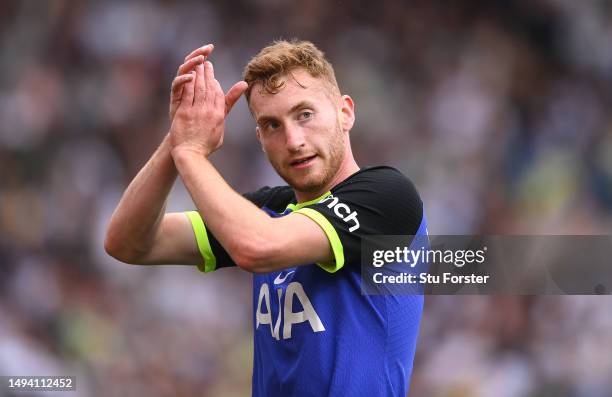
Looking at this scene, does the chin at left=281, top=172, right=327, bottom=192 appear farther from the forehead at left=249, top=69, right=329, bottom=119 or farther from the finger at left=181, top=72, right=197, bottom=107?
the finger at left=181, top=72, right=197, bottom=107

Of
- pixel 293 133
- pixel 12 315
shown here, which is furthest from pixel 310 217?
pixel 12 315

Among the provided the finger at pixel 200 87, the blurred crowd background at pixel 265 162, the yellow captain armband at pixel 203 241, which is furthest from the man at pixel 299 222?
the blurred crowd background at pixel 265 162

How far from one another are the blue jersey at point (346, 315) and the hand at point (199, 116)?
39 cm

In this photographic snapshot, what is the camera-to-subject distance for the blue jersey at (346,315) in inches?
110

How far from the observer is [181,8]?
708cm

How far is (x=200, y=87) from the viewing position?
2.84 metres

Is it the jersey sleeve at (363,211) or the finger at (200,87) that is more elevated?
the finger at (200,87)

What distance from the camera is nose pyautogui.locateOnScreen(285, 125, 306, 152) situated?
2.98 meters

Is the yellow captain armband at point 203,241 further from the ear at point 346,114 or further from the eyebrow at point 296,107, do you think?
the ear at point 346,114

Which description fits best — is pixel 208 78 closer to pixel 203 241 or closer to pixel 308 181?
pixel 308 181

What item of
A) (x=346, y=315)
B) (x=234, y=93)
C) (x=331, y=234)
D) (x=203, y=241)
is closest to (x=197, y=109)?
(x=234, y=93)

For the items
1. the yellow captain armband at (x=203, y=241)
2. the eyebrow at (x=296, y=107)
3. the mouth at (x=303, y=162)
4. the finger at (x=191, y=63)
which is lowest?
the yellow captain armband at (x=203, y=241)

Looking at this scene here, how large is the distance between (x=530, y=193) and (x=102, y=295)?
11.3 ft

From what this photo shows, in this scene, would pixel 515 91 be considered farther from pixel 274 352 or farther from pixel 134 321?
pixel 274 352
